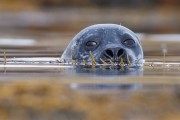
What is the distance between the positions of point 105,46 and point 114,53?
1.47ft

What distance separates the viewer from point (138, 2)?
189ft

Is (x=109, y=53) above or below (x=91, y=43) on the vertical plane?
below

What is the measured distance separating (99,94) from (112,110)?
Answer: 1001 mm

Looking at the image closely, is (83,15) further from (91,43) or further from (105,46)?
(105,46)

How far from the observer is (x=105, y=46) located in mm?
15547

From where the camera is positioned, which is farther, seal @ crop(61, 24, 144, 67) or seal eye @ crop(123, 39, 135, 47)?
seal eye @ crop(123, 39, 135, 47)

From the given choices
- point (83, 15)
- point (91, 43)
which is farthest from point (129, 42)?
point (83, 15)

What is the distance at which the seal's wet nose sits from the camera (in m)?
15.1

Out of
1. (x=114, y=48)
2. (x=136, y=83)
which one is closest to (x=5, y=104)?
(x=136, y=83)

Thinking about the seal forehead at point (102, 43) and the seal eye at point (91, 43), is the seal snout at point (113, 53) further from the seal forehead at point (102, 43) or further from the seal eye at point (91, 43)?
the seal eye at point (91, 43)

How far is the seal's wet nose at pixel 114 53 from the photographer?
1513 centimetres

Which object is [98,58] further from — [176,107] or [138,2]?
[138,2]

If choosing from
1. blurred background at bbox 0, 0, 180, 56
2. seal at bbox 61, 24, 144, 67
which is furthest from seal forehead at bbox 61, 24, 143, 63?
blurred background at bbox 0, 0, 180, 56

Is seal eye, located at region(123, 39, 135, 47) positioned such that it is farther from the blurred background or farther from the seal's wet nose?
the blurred background
